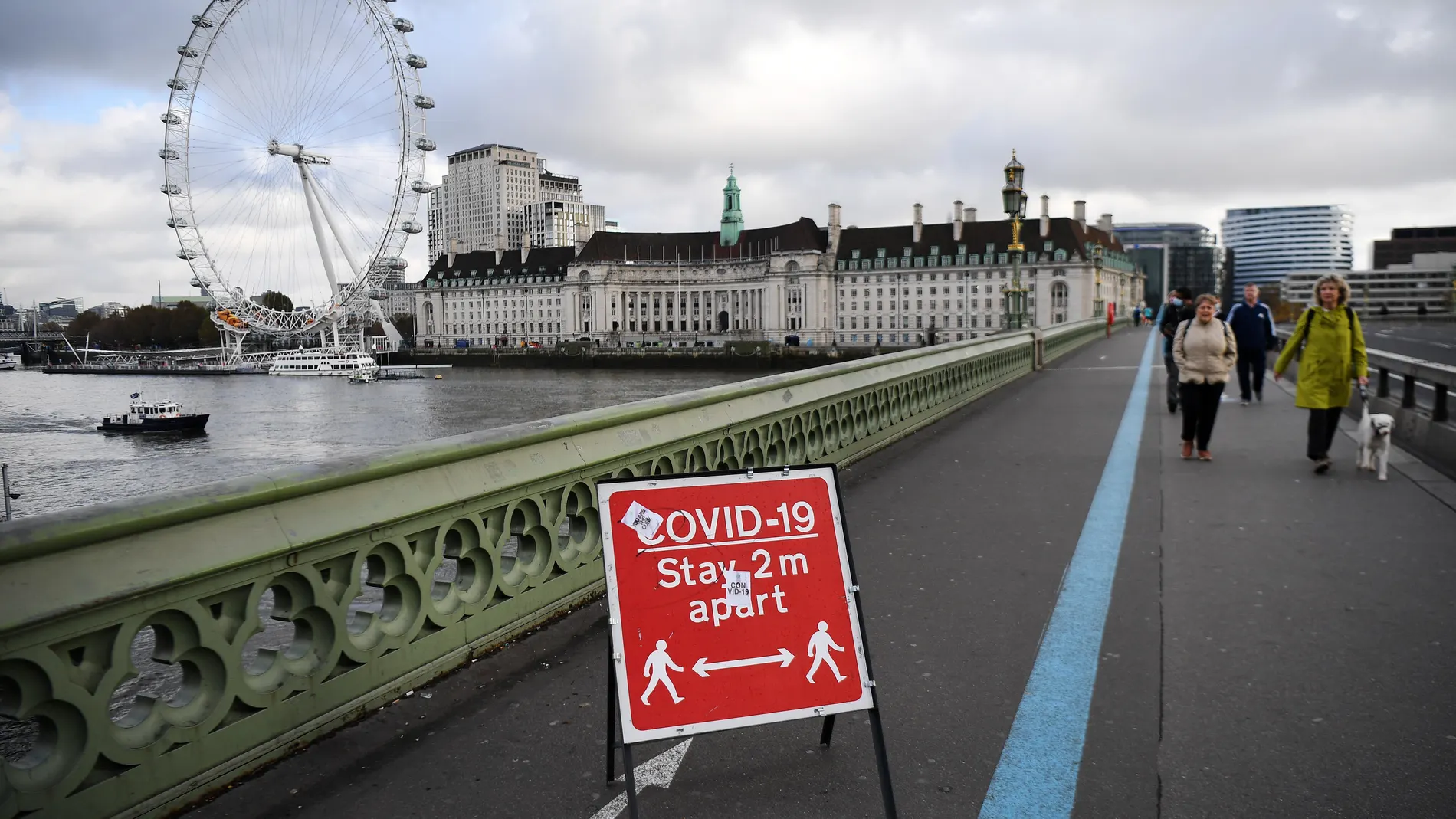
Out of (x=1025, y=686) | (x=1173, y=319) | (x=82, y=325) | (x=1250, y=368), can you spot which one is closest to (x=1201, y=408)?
(x=1173, y=319)

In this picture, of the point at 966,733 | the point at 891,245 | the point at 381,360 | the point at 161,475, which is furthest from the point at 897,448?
the point at 891,245

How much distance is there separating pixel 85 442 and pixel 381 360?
297ft

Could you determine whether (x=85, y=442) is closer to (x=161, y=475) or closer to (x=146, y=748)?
(x=161, y=475)

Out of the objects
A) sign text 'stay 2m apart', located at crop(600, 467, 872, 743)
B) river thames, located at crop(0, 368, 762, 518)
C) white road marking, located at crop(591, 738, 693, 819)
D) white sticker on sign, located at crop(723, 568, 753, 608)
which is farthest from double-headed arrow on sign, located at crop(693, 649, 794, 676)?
river thames, located at crop(0, 368, 762, 518)

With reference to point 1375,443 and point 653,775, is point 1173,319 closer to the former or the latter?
point 1375,443

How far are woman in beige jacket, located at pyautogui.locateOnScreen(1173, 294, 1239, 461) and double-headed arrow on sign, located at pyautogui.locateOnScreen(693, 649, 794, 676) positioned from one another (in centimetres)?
867

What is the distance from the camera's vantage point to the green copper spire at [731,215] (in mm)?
191125

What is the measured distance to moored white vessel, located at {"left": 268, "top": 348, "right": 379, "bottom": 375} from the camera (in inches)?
3307

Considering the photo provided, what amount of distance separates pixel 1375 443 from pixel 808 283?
165681mm

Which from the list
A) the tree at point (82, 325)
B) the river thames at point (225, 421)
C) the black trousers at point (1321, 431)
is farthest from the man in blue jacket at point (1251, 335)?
the tree at point (82, 325)

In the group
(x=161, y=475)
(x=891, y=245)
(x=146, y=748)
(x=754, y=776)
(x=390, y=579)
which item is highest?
(x=891, y=245)

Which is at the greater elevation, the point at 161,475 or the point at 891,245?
the point at 891,245

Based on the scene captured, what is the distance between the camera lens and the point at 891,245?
171375 millimetres

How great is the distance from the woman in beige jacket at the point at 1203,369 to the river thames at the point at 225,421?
26.3ft
